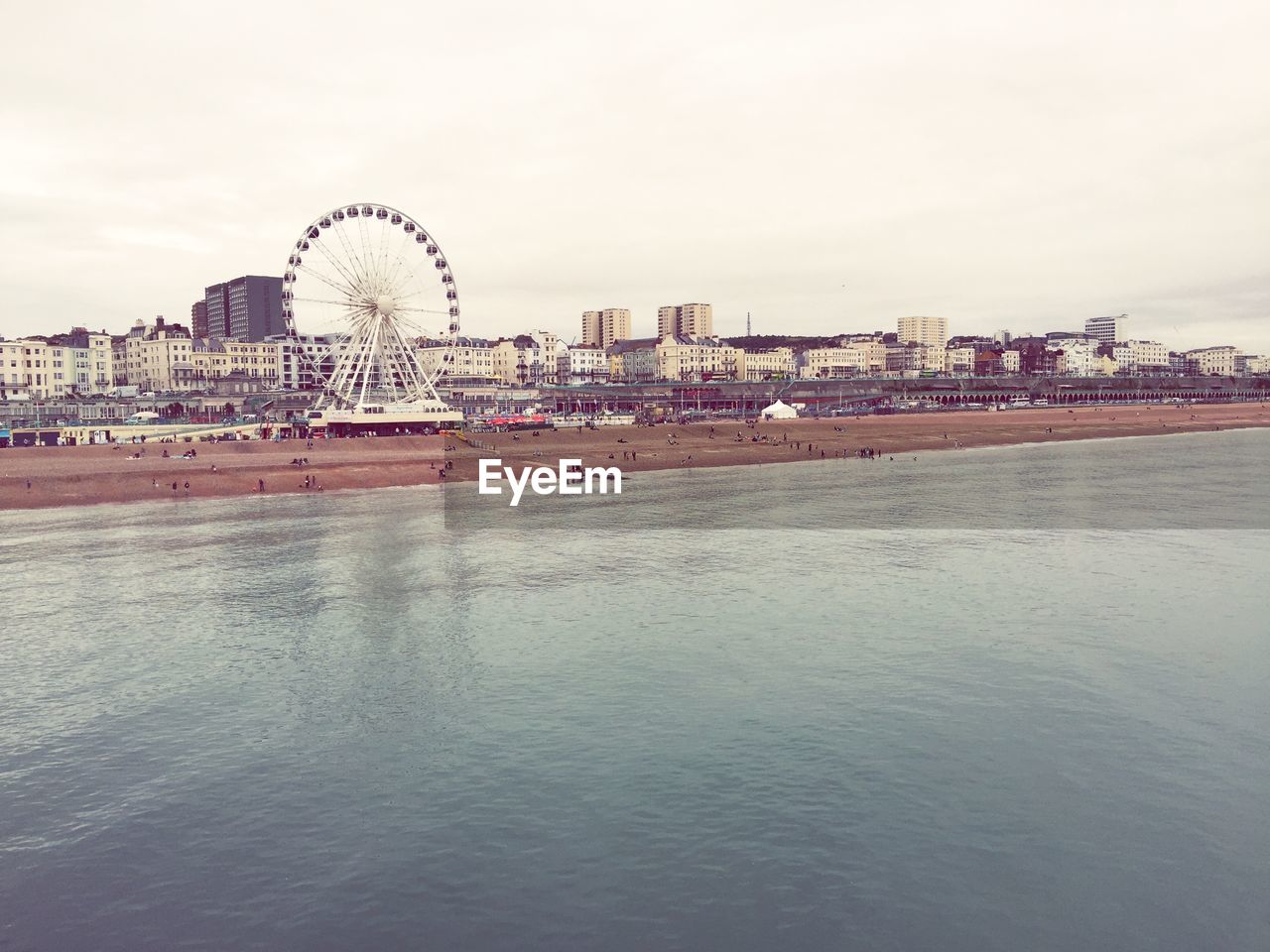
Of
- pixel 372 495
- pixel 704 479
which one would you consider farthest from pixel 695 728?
pixel 704 479

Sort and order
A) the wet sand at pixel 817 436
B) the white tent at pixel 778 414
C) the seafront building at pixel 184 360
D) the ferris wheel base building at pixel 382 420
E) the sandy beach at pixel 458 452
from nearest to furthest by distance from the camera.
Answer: the sandy beach at pixel 458 452, the wet sand at pixel 817 436, the ferris wheel base building at pixel 382 420, the white tent at pixel 778 414, the seafront building at pixel 184 360

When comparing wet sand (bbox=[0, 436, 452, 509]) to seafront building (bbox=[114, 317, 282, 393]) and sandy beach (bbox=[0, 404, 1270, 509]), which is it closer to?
sandy beach (bbox=[0, 404, 1270, 509])

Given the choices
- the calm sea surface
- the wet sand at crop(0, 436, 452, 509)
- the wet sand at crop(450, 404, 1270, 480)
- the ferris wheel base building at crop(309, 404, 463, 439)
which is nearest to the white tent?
the wet sand at crop(450, 404, 1270, 480)

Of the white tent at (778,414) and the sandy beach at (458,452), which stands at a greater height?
the white tent at (778,414)

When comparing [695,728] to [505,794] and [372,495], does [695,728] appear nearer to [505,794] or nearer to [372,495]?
[505,794]

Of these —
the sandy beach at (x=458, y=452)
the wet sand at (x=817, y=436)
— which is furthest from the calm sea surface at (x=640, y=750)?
the wet sand at (x=817, y=436)

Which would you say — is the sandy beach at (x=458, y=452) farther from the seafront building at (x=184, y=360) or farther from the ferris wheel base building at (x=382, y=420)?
the seafront building at (x=184, y=360)

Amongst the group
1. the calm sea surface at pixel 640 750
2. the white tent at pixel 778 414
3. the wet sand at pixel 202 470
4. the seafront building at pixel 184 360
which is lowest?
the calm sea surface at pixel 640 750
